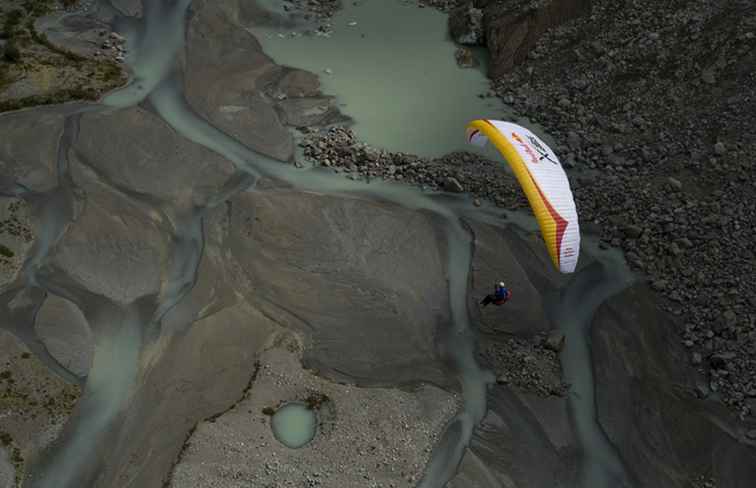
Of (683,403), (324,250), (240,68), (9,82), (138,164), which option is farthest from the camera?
(240,68)

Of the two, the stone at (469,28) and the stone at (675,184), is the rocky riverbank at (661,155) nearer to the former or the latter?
the stone at (675,184)

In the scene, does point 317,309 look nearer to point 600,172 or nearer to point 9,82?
point 600,172

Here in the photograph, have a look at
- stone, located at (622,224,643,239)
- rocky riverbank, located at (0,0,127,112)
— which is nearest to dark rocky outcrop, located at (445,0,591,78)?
stone, located at (622,224,643,239)

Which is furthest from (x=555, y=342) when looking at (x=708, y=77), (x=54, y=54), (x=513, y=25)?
(x=54, y=54)

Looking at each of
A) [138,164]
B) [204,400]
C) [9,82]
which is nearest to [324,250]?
[204,400]

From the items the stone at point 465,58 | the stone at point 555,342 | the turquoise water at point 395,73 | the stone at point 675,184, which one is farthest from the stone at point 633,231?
the stone at point 465,58

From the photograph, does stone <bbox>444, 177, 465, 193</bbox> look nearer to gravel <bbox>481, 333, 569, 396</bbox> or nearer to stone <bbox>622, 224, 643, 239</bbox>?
stone <bbox>622, 224, 643, 239</bbox>
